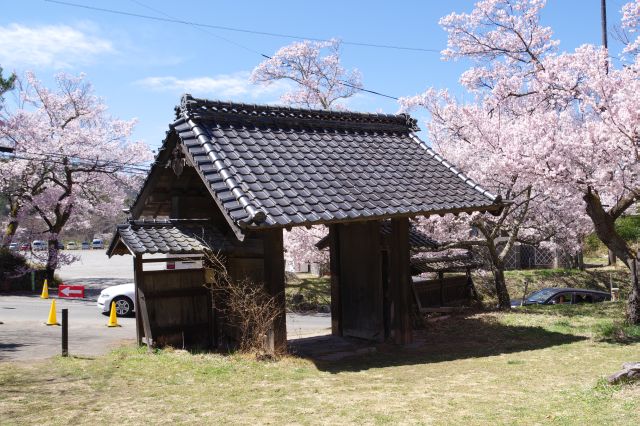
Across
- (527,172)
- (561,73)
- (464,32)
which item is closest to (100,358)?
(527,172)

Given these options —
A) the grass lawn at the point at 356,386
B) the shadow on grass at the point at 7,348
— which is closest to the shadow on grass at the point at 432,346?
the grass lawn at the point at 356,386

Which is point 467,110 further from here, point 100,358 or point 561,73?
point 100,358

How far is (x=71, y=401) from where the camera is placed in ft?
23.0

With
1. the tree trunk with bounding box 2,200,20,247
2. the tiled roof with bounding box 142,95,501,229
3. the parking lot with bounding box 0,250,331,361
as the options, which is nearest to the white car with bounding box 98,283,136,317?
the parking lot with bounding box 0,250,331,361

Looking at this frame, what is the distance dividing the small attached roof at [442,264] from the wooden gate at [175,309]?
6976mm

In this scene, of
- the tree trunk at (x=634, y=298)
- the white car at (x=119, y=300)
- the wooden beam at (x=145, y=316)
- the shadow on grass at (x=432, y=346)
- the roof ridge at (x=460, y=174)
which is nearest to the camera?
the shadow on grass at (x=432, y=346)

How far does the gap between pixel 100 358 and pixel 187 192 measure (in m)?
3.85

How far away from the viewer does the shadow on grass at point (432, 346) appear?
32.8ft

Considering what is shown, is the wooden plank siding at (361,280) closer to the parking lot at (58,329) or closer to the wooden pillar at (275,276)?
the parking lot at (58,329)

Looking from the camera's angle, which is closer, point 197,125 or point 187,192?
point 197,125

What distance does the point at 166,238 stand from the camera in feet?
34.3

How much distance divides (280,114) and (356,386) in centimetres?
589

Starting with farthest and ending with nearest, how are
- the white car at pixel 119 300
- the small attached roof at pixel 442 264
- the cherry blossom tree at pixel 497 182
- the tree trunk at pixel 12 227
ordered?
the tree trunk at pixel 12 227
the white car at pixel 119 300
the small attached roof at pixel 442 264
the cherry blossom tree at pixel 497 182

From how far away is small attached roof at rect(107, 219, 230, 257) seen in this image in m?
10.0
